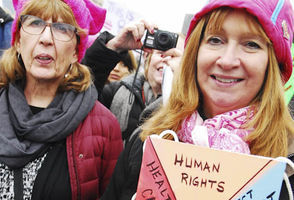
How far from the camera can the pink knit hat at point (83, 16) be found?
5.47 ft

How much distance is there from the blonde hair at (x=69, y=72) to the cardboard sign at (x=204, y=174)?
3.08 ft

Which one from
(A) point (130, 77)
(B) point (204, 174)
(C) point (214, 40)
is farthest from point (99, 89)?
(B) point (204, 174)

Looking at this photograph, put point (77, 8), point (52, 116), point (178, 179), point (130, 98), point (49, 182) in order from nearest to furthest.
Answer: point (178, 179)
point (49, 182)
point (52, 116)
point (77, 8)
point (130, 98)

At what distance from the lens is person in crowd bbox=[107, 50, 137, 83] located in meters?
2.93

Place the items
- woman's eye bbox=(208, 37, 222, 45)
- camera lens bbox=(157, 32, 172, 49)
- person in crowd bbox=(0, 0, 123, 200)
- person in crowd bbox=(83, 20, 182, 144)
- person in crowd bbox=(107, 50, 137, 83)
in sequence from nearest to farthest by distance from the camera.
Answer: woman's eye bbox=(208, 37, 222, 45), person in crowd bbox=(0, 0, 123, 200), camera lens bbox=(157, 32, 172, 49), person in crowd bbox=(83, 20, 182, 144), person in crowd bbox=(107, 50, 137, 83)

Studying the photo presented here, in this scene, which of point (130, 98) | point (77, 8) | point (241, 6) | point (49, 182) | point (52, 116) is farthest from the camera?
point (130, 98)

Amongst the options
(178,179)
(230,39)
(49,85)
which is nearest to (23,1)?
(49,85)

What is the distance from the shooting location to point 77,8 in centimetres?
167

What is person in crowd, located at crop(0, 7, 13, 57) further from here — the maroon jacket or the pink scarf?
the pink scarf

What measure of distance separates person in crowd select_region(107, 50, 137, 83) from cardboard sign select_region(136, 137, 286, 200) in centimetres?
208

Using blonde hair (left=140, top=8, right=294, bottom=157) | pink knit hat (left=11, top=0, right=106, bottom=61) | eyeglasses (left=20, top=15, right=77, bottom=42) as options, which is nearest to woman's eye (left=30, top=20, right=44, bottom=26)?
eyeglasses (left=20, top=15, right=77, bottom=42)

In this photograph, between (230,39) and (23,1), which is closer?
(230,39)

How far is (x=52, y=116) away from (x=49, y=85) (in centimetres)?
22

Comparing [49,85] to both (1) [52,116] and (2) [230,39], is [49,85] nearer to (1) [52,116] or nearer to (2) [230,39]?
(1) [52,116]
